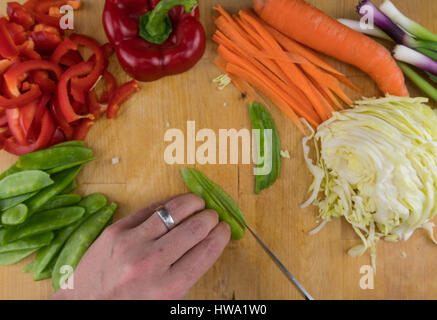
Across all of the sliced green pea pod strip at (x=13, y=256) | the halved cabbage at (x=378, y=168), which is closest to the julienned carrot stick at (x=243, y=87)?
the halved cabbage at (x=378, y=168)

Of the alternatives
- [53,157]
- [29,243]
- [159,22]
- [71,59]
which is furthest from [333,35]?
[29,243]

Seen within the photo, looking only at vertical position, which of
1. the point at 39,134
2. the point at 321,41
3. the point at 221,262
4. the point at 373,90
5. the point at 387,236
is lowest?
the point at 221,262

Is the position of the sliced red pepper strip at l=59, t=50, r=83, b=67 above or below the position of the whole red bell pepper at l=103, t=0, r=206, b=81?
below

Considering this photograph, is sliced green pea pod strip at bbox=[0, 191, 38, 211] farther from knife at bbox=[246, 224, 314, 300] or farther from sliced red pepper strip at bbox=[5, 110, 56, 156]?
knife at bbox=[246, 224, 314, 300]

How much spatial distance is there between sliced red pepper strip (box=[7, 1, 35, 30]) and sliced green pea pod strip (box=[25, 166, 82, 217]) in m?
0.61

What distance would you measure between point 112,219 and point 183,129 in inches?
18.7

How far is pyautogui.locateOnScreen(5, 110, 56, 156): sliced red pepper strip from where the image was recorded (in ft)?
5.15

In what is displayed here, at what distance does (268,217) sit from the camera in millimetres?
1650

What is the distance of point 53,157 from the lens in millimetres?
1566

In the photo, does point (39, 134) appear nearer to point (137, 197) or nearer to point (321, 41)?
point (137, 197)

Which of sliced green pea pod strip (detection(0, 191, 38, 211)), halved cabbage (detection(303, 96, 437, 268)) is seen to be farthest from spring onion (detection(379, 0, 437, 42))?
sliced green pea pod strip (detection(0, 191, 38, 211))

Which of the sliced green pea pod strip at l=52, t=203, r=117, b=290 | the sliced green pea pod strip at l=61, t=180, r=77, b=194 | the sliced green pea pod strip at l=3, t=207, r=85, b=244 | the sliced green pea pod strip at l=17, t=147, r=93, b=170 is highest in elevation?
the sliced green pea pod strip at l=17, t=147, r=93, b=170

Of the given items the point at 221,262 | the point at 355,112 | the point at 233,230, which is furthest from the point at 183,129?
the point at 355,112

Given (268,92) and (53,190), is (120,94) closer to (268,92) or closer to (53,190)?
(53,190)
